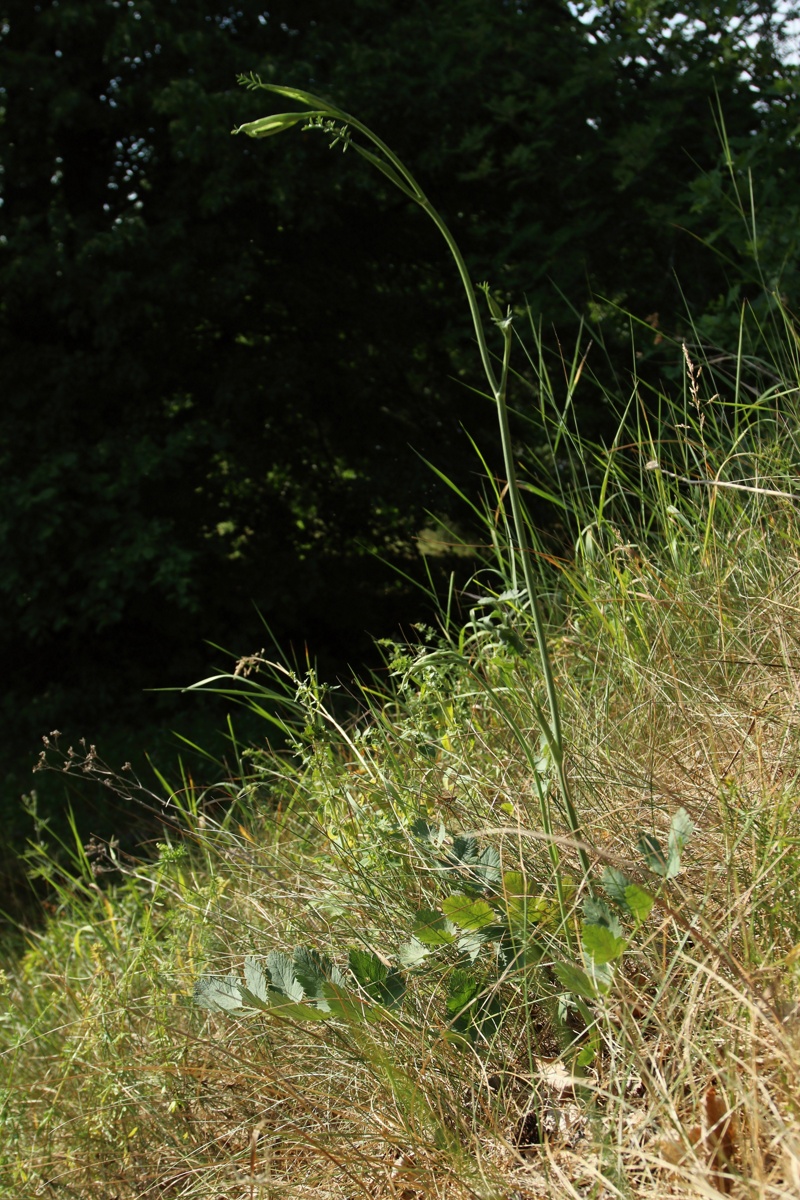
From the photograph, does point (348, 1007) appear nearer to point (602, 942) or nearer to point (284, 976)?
point (284, 976)

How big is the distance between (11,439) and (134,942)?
16.8ft

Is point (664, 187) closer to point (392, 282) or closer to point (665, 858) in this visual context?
point (392, 282)

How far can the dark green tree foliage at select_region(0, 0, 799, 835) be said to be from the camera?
6.44m

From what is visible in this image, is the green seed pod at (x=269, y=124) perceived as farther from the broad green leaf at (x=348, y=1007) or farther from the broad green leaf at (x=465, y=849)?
the broad green leaf at (x=348, y=1007)

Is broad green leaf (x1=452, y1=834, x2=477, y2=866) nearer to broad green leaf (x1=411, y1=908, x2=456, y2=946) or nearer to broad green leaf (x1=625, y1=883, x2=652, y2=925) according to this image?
broad green leaf (x1=411, y1=908, x2=456, y2=946)

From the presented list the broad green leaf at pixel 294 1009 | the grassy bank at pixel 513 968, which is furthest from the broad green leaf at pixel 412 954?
the broad green leaf at pixel 294 1009

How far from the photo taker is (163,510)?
293 inches

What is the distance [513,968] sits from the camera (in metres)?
1.56

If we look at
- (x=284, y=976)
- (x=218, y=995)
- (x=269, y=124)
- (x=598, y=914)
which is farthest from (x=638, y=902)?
(x=269, y=124)

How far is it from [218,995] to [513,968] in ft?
1.51

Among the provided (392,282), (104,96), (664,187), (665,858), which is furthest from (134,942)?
(104,96)

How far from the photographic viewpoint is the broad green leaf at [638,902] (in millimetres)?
1335

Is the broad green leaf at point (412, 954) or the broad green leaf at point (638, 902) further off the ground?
the broad green leaf at point (638, 902)

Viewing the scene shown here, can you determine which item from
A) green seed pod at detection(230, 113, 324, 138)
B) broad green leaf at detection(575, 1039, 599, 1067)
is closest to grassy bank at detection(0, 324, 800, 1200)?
broad green leaf at detection(575, 1039, 599, 1067)
